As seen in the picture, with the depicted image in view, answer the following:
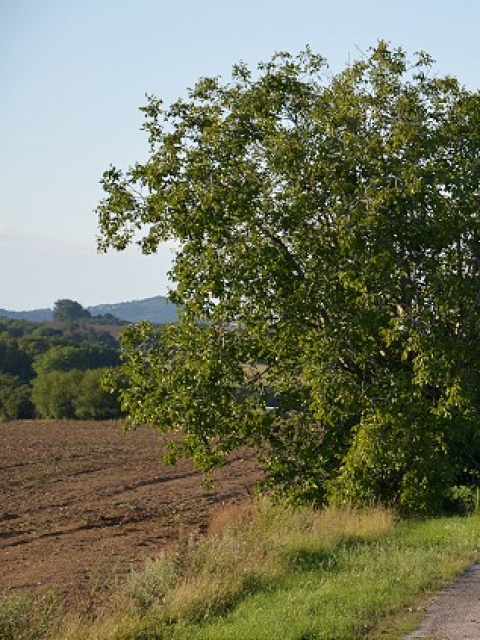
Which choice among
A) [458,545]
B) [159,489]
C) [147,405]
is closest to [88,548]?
[147,405]

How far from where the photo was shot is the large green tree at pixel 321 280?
782 inches

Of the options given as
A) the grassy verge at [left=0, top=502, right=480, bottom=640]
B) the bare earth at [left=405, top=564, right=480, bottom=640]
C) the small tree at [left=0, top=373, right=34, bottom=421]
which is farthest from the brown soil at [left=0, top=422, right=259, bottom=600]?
the small tree at [left=0, top=373, right=34, bottom=421]

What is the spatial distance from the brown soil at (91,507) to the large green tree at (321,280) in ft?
8.67

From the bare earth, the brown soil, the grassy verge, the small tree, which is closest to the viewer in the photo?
the bare earth

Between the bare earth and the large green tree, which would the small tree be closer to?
the large green tree

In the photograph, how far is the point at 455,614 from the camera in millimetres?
11531

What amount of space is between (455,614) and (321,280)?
964 centimetres

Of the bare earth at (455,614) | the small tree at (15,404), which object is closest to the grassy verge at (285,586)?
the bare earth at (455,614)

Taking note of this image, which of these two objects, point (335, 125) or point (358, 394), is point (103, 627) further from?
point (335, 125)

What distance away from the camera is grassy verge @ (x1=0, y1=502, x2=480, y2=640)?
11164 mm

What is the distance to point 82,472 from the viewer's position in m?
36.6

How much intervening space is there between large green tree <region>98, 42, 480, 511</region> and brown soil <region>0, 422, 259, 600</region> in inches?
104

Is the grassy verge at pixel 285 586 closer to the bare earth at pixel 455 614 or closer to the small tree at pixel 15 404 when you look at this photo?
the bare earth at pixel 455 614

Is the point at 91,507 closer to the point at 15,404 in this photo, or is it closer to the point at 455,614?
the point at 455,614
